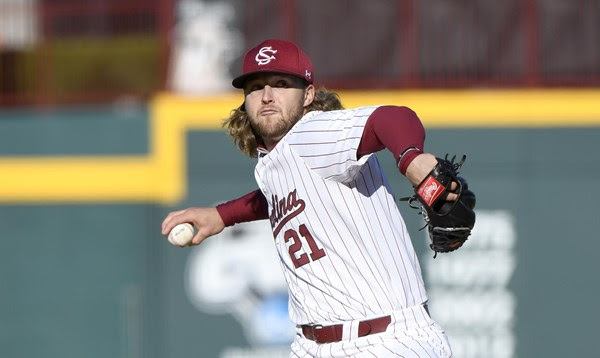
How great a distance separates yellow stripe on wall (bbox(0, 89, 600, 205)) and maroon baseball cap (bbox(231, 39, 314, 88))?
4877 millimetres

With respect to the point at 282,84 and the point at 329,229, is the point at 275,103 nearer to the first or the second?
the point at 282,84

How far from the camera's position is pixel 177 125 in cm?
966

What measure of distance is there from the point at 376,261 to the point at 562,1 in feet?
18.7

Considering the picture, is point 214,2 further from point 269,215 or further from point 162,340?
point 269,215

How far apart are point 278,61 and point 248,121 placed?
17.3 inches

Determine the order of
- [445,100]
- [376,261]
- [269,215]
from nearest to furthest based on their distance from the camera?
[376,261]
[269,215]
[445,100]

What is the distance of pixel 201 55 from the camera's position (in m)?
9.73

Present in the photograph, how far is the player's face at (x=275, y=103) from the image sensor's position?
4293 millimetres

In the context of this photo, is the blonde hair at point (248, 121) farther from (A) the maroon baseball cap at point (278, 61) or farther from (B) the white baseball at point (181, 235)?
(B) the white baseball at point (181, 235)

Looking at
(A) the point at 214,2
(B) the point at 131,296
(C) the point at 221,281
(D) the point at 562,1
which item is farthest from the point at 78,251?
(D) the point at 562,1

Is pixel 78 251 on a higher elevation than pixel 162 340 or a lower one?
higher

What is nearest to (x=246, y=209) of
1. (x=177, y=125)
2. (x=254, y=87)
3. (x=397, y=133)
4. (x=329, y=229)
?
(x=254, y=87)

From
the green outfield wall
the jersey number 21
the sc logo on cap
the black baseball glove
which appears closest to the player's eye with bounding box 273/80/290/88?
the sc logo on cap

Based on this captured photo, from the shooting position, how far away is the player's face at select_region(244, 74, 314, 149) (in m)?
4.29
